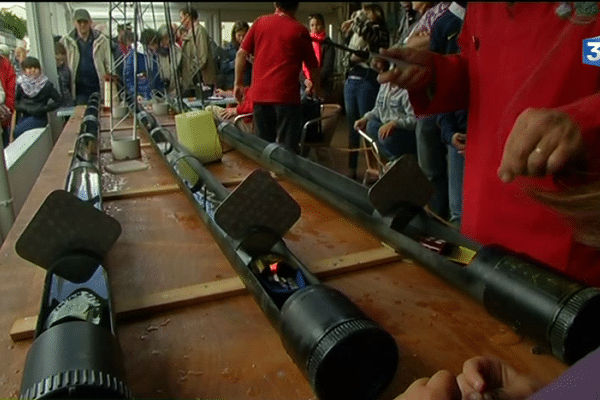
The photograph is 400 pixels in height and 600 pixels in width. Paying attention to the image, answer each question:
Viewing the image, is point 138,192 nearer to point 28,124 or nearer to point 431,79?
point 431,79

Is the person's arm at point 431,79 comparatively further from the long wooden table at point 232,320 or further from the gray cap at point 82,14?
the gray cap at point 82,14

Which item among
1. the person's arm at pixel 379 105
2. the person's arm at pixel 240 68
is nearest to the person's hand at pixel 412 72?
the person's arm at pixel 379 105

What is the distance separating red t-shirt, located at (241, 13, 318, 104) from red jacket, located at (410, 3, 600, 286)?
1.30 meters

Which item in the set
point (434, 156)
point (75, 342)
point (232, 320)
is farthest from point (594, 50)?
point (434, 156)

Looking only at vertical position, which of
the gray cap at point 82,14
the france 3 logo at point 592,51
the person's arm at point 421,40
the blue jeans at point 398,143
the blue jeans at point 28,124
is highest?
the gray cap at point 82,14

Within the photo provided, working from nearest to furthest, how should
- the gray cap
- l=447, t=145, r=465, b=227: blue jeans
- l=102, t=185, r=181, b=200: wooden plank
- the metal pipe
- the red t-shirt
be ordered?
l=102, t=185, r=181, b=200: wooden plank, the metal pipe, l=447, t=145, r=465, b=227: blue jeans, the gray cap, the red t-shirt

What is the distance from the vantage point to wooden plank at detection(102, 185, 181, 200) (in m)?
1.21

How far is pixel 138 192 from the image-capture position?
124 cm

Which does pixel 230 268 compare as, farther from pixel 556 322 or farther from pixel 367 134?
pixel 367 134

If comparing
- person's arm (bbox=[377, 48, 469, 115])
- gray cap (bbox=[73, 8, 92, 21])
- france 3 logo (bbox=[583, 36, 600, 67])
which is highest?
gray cap (bbox=[73, 8, 92, 21])

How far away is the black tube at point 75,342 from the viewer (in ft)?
1.27

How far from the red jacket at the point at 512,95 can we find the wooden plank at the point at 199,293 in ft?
0.67

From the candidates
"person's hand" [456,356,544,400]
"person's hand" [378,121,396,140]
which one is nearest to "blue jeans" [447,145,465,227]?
"person's hand" [378,121,396,140]

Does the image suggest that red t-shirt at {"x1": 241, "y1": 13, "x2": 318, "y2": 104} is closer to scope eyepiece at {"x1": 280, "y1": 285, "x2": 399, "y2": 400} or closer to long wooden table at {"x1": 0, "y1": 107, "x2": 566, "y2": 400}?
long wooden table at {"x1": 0, "y1": 107, "x2": 566, "y2": 400}
